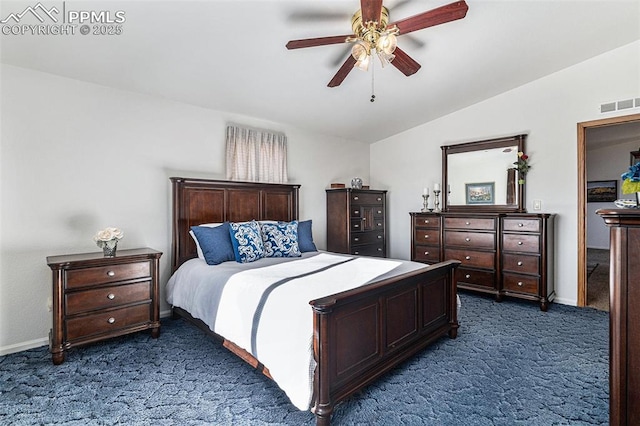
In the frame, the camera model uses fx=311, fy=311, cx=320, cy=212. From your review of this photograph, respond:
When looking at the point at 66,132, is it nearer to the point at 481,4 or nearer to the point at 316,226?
the point at 316,226

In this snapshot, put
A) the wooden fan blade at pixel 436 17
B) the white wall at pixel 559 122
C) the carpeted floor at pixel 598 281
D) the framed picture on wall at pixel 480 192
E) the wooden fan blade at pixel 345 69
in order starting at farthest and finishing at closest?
the framed picture on wall at pixel 480 192
the carpeted floor at pixel 598 281
the white wall at pixel 559 122
the wooden fan blade at pixel 345 69
the wooden fan blade at pixel 436 17

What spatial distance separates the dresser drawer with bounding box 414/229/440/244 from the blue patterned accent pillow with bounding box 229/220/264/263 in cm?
247

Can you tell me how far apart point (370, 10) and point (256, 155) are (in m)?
2.50

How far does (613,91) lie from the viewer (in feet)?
11.6

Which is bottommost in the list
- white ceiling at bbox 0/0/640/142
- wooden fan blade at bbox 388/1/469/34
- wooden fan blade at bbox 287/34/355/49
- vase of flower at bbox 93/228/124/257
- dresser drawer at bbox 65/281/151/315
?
dresser drawer at bbox 65/281/151/315

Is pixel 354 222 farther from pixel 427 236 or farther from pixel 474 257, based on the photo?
pixel 474 257

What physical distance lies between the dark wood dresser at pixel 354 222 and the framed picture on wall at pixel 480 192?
134 centimetres

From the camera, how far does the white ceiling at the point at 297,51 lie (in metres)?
2.31

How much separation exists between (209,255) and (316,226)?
217 centimetres

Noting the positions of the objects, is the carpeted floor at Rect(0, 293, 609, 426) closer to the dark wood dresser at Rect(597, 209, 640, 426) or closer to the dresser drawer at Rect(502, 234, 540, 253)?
the dark wood dresser at Rect(597, 209, 640, 426)

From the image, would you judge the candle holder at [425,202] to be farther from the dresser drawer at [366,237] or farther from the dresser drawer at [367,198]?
the dresser drawer at [366,237]

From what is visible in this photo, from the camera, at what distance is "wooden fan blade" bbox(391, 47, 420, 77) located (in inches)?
93.4

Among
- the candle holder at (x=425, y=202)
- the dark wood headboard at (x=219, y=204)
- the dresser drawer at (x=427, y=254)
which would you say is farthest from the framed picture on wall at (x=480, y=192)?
the dark wood headboard at (x=219, y=204)

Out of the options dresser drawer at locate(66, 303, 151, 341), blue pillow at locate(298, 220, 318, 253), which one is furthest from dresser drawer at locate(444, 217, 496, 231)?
dresser drawer at locate(66, 303, 151, 341)
